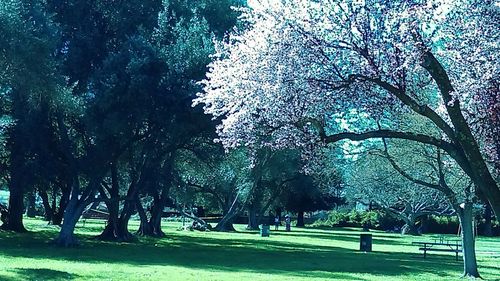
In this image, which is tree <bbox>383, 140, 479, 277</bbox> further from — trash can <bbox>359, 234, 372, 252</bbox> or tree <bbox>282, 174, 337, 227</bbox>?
tree <bbox>282, 174, 337, 227</bbox>

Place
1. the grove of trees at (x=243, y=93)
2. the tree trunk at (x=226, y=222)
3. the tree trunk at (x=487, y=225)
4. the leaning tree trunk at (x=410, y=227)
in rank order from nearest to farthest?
1. the grove of trees at (x=243, y=93)
2. the tree trunk at (x=226, y=222)
3. the leaning tree trunk at (x=410, y=227)
4. the tree trunk at (x=487, y=225)

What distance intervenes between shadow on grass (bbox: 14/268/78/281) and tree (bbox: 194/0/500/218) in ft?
21.2

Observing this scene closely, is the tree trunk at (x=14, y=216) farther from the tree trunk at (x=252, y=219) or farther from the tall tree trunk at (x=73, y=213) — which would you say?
the tree trunk at (x=252, y=219)

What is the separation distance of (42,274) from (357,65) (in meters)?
9.64

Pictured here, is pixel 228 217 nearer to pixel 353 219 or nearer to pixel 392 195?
pixel 392 195

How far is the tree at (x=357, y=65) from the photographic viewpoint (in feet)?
33.8

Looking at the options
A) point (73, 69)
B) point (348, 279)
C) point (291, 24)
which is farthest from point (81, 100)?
point (291, 24)

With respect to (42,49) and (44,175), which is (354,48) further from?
(44,175)

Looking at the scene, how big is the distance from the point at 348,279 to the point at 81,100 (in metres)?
12.3

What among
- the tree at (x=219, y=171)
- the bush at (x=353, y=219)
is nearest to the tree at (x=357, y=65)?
the tree at (x=219, y=171)

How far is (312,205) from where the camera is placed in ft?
254

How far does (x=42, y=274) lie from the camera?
16.2 metres

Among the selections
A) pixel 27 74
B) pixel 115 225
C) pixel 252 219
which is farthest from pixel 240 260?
pixel 252 219

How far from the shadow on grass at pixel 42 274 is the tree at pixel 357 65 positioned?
6473 millimetres
